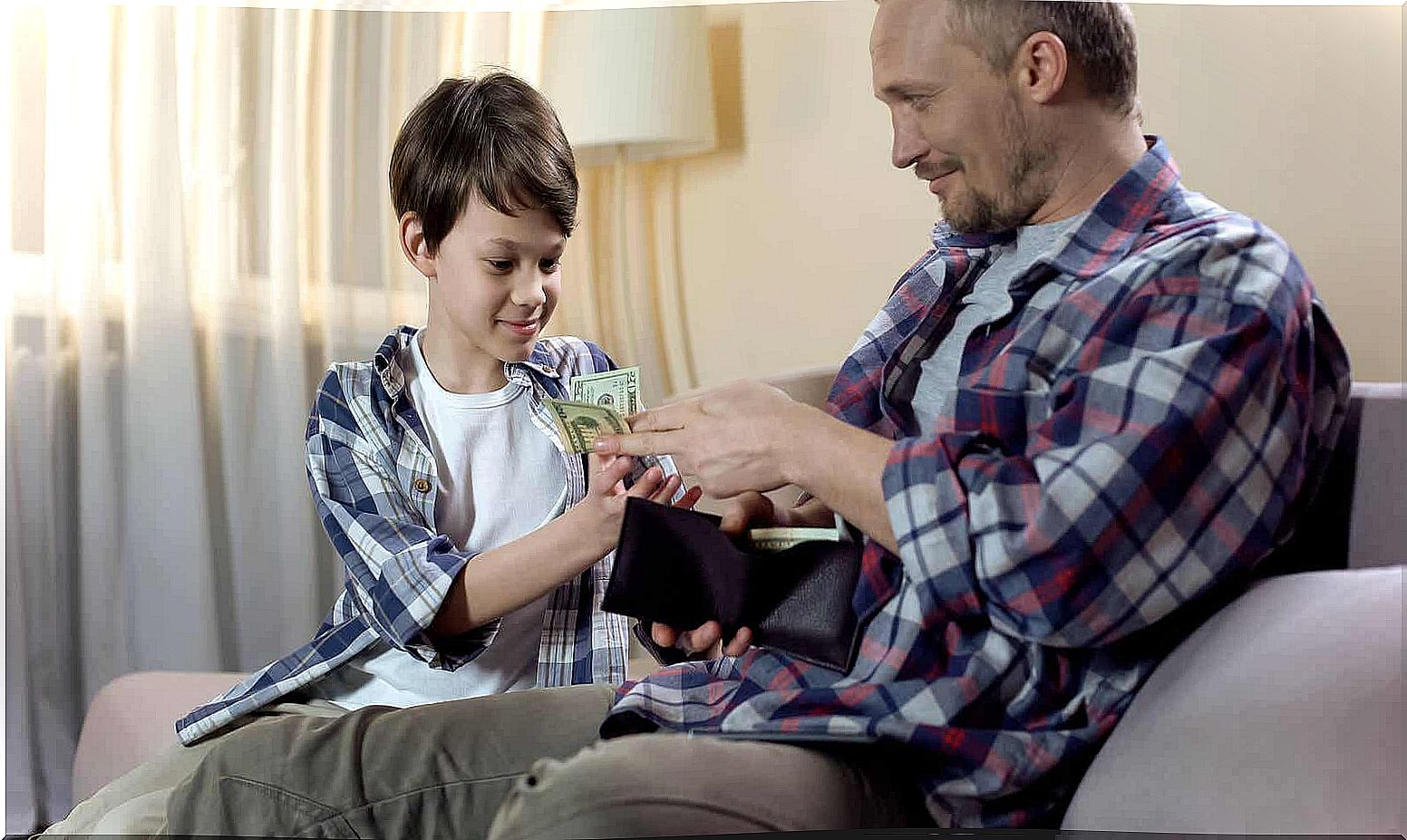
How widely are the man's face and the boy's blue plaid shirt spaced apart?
501mm

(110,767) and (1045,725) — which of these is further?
(110,767)

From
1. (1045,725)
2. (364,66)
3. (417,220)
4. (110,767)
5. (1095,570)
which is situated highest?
(364,66)

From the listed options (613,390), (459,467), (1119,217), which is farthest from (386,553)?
(1119,217)

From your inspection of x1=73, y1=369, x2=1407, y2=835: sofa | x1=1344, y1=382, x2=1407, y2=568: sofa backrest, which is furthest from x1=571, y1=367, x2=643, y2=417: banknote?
x1=1344, y1=382, x2=1407, y2=568: sofa backrest

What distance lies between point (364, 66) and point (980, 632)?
1.35 m

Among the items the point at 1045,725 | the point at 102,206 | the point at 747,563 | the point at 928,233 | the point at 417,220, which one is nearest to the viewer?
the point at 1045,725

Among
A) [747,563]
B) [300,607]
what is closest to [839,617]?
[747,563]

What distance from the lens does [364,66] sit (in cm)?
193

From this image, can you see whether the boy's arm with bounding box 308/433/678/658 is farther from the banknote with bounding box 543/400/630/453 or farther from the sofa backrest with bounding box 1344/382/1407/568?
the sofa backrest with bounding box 1344/382/1407/568

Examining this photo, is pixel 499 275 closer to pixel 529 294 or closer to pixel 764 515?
pixel 529 294

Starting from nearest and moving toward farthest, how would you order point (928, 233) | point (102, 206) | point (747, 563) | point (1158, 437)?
point (1158, 437), point (747, 563), point (102, 206), point (928, 233)

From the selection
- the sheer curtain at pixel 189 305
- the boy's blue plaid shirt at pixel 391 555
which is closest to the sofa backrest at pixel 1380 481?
the boy's blue plaid shirt at pixel 391 555

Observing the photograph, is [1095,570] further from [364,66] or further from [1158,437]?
[364,66]

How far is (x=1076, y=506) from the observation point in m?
0.92
